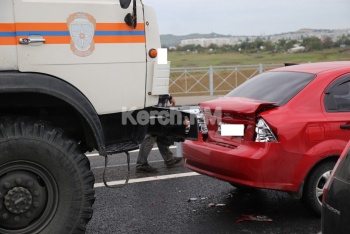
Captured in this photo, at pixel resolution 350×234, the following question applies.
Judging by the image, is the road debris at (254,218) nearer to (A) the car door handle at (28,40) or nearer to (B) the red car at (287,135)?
(B) the red car at (287,135)

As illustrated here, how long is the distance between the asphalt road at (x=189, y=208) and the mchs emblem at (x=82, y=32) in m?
1.93

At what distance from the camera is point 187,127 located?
4660mm

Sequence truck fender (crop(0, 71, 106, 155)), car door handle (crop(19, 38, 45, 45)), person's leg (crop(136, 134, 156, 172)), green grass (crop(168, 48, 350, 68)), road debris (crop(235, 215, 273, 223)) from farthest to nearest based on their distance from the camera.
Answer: green grass (crop(168, 48, 350, 68)) < person's leg (crop(136, 134, 156, 172)) < road debris (crop(235, 215, 273, 223)) < car door handle (crop(19, 38, 45, 45)) < truck fender (crop(0, 71, 106, 155))

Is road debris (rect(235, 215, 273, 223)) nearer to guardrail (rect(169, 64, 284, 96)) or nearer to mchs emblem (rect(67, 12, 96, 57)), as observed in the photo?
mchs emblem (rect(67, 12, 96, 57))

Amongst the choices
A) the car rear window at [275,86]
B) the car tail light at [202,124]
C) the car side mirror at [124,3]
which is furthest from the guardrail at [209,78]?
the car side mirror at [124,3]

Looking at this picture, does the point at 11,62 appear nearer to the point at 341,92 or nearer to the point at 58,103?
the point at 58,103

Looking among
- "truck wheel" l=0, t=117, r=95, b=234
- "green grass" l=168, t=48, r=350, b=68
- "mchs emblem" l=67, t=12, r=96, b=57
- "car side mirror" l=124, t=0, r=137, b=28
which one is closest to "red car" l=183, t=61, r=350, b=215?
"car side mirror" l=124, t=0, r=137, b=28

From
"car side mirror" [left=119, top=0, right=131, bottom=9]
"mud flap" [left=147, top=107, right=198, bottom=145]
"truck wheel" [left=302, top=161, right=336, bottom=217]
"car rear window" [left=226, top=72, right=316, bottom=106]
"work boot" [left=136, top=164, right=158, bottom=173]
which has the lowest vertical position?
"work boot" [left=136, top=164, right=158, bottom=173]

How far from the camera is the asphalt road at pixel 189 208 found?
4938mm

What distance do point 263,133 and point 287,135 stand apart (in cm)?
23

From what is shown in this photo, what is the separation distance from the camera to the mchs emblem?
3.86m

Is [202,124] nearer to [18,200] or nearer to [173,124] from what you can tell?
[173,124]

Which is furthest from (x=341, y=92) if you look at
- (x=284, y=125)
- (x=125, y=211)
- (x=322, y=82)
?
(x=125, y=211)

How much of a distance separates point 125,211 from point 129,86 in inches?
76.7
